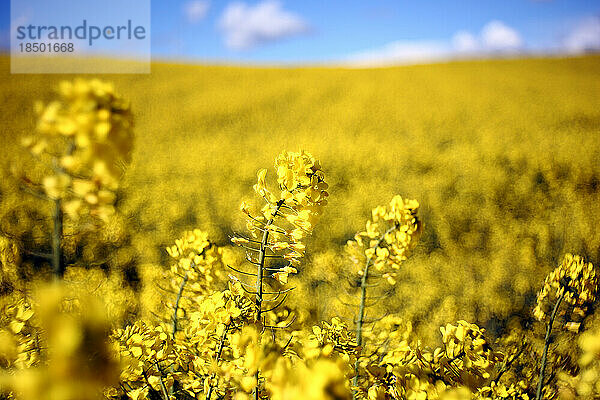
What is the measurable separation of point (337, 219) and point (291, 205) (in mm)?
6343

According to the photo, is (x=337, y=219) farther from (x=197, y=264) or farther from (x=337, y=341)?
(x=337, y=341)

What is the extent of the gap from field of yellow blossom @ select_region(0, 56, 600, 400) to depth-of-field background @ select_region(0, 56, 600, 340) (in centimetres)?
6

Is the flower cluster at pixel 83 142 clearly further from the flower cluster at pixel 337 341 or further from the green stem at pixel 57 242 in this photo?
the flower cluster at pixel 337 341

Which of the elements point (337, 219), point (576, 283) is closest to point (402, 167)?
point (337, 219)

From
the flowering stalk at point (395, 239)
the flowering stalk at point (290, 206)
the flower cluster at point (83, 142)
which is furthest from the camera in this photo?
the flowering stalk at point (395, 239)

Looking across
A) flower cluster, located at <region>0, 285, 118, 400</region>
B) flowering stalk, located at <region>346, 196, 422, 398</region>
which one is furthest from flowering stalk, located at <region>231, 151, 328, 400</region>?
flower cluster, located at <region>0, 285, 118, 400</region>

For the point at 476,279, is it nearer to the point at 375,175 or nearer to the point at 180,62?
the point at 375,175

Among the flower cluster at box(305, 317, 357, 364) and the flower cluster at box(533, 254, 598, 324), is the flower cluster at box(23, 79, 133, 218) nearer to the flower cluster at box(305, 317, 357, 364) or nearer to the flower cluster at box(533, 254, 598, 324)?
the flower cluster at box(305, 317, 357, 364)

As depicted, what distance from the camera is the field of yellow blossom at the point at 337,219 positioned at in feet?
4.62

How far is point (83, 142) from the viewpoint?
751 mm

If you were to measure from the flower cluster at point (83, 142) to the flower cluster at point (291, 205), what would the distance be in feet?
2.44

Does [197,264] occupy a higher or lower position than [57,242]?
lower

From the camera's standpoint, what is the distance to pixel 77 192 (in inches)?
30.2

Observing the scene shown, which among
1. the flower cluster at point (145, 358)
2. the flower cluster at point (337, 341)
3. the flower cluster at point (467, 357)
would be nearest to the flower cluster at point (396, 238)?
the flower cluster at point (337, 341)
